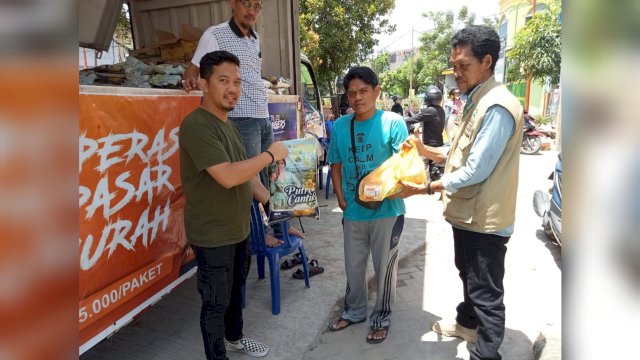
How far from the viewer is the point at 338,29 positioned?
44.1ft

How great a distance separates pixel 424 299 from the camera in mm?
3305

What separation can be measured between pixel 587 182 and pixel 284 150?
1846mm

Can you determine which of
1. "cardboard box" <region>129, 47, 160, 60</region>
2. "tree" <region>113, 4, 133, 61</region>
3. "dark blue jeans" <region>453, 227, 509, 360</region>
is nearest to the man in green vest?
"dark blue jeans" <region>453, 227, 509, 360</region>

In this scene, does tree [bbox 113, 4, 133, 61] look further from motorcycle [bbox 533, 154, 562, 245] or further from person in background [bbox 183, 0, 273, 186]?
motorcycle [bbox 533, 154, 562, 245]

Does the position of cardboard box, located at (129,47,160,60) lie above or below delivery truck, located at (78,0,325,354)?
above

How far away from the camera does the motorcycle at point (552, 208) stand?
3.76m

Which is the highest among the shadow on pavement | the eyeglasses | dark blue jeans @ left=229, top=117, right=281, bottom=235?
the eyeglasses

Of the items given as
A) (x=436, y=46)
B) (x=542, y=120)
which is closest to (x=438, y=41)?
(x=436, y=46)

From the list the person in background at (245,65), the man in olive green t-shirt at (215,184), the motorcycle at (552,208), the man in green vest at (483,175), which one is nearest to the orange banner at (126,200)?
the man in olive green t-shirt at (215,184)

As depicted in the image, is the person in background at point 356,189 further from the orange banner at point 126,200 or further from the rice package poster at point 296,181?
the orange banner at point 126,200

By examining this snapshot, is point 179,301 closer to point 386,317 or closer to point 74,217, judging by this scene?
point 386,317

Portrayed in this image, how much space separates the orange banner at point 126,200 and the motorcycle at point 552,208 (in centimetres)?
308

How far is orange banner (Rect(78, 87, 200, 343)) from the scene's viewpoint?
1839 millimetres

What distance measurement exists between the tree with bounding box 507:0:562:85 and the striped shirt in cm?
1044
